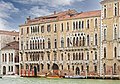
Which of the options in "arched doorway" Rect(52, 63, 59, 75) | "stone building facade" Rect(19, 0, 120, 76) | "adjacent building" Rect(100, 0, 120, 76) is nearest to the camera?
"adjacent building" Rect(100, 0, 120, 76)

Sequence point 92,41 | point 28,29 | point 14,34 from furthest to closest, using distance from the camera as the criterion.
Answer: point 14,34, point 28,29, point 92,41

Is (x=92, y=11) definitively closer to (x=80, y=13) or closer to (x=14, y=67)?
(x=80, y=13)

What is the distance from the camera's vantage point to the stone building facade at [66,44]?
1914 inches

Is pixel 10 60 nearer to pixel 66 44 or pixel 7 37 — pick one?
pixel 7 37

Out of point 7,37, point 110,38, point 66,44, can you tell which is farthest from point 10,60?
point 110,38

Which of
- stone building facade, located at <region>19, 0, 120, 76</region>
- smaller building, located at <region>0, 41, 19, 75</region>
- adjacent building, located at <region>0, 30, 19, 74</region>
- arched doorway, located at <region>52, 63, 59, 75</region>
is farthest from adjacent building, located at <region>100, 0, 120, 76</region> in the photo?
adjacent building, located at <region>0, 30, 19, 74</region>

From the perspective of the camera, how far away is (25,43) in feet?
191

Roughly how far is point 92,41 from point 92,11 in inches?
183

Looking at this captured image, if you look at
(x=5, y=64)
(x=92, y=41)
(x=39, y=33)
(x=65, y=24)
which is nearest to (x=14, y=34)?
(x=5, y=64)

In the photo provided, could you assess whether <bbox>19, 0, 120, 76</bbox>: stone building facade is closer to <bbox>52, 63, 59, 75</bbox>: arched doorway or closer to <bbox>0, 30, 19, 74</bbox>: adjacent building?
<bbox>52, 63, 59, 75</bbox>: arched doorway

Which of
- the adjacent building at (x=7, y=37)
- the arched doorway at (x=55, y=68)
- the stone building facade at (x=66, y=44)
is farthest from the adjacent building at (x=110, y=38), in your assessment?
the adjacent building at (x=7, y=37)

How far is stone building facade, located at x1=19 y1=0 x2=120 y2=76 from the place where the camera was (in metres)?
48.6

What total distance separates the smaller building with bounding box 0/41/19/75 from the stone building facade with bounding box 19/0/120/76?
2146 millimetres

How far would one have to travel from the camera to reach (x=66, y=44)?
52.6 meters
